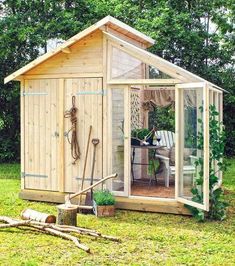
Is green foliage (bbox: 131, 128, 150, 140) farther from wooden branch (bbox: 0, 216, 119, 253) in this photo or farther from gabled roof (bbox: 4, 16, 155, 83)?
wooden branch (bbox: 0, 216, 119, 253)

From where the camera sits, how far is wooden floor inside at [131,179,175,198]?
7.71 m

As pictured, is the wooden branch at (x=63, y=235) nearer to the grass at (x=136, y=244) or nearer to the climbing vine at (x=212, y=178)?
the grass at (x=136, y=244)

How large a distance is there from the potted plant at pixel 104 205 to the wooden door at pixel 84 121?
2.12ft

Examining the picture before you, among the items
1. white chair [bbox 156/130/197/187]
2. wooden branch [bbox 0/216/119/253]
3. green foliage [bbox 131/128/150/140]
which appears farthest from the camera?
green foliage [bbox 131/128/150/140]

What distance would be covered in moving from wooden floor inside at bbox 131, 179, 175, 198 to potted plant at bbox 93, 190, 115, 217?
85cm

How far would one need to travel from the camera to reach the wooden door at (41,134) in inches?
312

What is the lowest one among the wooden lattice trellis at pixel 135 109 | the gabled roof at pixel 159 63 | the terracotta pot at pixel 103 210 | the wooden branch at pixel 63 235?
the wooden branch at pixel 63 235

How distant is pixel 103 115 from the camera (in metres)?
7.53

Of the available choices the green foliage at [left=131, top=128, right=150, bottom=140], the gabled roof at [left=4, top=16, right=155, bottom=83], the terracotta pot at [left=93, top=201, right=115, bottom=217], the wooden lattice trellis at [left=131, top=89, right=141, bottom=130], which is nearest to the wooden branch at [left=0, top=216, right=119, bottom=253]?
the terracotta pot at [left=93, top=201, right=115, bottom=217]

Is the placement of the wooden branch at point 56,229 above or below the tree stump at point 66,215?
below

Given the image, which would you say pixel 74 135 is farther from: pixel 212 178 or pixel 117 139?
pixel 212 178

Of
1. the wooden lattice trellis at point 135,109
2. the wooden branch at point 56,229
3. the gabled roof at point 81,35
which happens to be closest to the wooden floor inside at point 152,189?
the wooden lattice trellis at point 135,109

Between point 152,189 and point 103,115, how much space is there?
5.84ft

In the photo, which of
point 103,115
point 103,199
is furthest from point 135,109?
point 103,199
